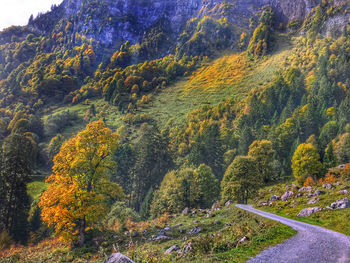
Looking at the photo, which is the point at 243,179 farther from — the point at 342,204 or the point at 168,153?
the point at 168,153

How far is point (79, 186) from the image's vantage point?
2819 centimetres

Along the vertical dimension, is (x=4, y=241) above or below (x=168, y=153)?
above

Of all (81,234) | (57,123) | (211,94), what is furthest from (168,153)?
(211,94)

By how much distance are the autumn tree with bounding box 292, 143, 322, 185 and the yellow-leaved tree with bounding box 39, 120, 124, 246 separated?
57601mm

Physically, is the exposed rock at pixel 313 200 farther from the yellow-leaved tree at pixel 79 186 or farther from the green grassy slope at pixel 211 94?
the green grassy slope at pixel 211 94

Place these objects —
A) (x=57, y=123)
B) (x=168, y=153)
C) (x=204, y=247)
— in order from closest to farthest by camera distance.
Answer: (x=204, y=247)
(x=168, y=153)
(x=57, y=123)

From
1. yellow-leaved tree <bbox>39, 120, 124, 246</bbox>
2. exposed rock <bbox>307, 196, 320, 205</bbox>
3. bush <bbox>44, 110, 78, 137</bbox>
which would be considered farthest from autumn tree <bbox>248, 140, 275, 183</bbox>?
bush <bbox>44, 110, 78, 137</bbox>

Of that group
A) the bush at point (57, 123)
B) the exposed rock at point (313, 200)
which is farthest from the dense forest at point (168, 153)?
the exposed rock at point (313, 200)

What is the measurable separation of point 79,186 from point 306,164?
65.0 m

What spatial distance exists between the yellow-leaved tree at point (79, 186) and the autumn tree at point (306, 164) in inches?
2268

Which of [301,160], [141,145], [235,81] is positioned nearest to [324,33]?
[235,81]

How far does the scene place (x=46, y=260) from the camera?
23.4 meters

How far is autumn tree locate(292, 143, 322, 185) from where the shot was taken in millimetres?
65700

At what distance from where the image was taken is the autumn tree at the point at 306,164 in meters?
65.7
